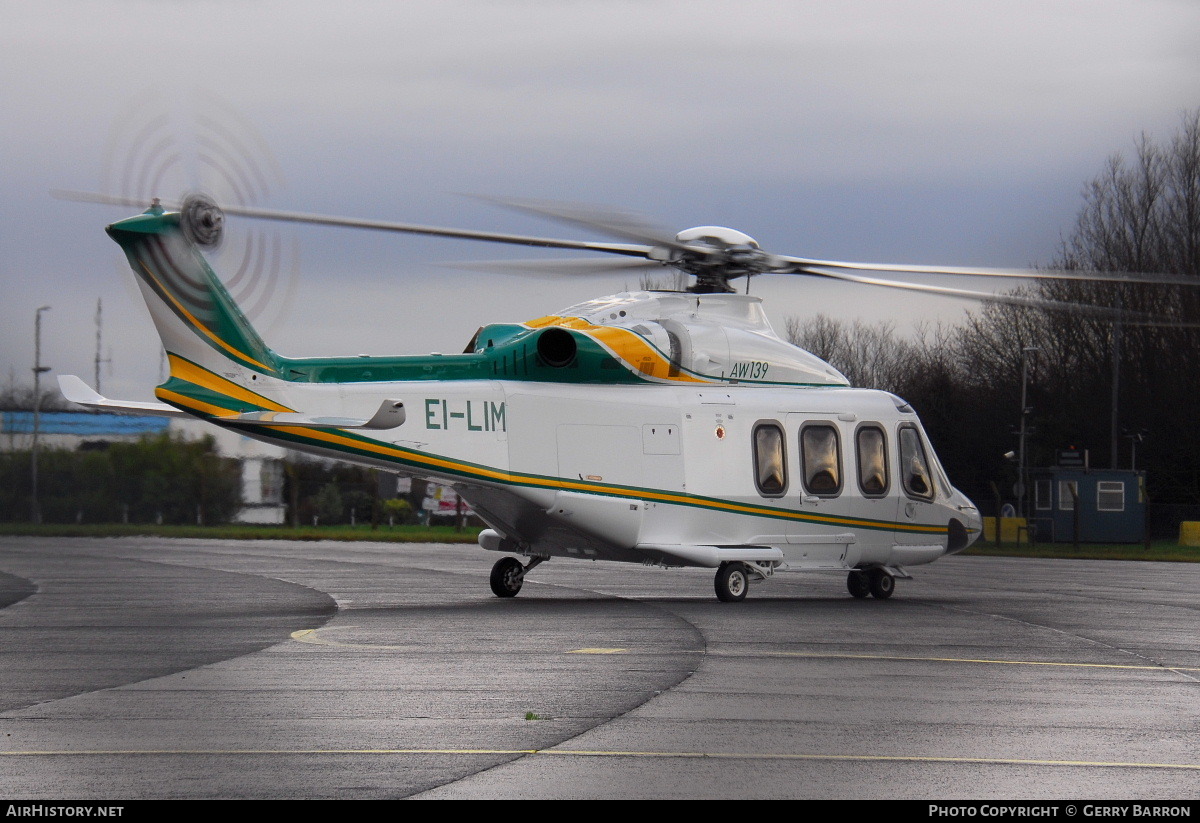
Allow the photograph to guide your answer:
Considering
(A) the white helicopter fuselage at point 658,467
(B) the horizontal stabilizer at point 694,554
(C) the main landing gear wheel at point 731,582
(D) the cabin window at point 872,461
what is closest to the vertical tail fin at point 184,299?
(A) the white helicopter fuselage at point 658,467

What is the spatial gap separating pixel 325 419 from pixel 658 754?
9.85 metres

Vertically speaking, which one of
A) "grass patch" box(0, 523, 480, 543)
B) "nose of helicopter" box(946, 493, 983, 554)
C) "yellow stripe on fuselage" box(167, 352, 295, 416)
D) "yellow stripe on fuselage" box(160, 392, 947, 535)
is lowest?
"grass patch" box(0, 523, 480, 543)

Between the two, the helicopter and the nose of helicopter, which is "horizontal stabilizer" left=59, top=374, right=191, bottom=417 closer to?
the helicopter

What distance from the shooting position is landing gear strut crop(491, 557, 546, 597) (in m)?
20.1

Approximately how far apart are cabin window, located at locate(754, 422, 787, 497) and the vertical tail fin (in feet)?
22.4

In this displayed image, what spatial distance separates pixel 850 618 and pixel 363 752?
10412 millimetres

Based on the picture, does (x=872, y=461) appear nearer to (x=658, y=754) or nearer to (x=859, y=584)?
(x=859, y=584)

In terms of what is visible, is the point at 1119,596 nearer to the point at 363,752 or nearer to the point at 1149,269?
the point at 363,752

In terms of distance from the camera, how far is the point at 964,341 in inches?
2958

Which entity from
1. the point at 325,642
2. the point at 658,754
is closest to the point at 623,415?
the point at 325,642

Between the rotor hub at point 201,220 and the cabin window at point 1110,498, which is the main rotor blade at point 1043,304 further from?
the cabin window at point 1110,498

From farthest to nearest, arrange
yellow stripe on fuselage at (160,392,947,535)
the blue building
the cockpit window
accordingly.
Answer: the blue building → the cockpit window → yellow stripe on fuselage at (160,392,947,535)

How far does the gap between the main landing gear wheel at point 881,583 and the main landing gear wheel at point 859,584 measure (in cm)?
11

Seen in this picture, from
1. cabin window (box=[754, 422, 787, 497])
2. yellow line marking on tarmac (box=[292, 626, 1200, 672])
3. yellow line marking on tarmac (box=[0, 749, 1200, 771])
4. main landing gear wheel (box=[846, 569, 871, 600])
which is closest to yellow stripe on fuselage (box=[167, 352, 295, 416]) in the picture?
yellow line marking on tarmac (box=[292, 626, 1200, 672])
